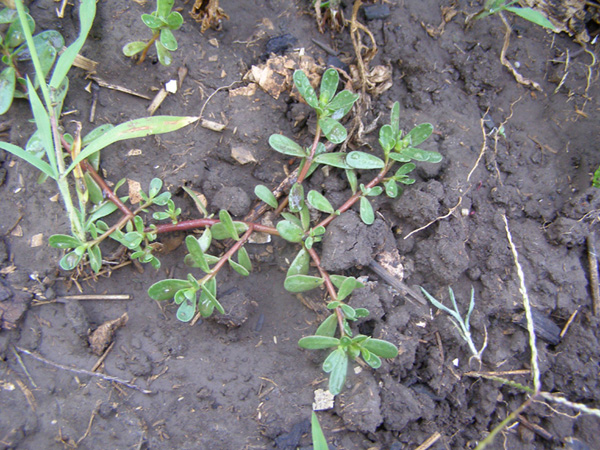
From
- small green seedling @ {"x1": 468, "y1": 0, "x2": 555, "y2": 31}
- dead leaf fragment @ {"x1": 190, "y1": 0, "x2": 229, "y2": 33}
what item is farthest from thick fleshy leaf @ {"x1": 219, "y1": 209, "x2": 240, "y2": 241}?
small green seedling @ {"x1": 468, "y1": 0, "x2": 555, "y2": 31}

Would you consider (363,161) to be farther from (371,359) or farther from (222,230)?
(371,359)

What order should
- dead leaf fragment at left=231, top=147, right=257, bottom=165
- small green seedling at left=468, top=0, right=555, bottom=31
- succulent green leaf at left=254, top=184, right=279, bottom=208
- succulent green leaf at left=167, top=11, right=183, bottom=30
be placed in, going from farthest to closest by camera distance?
small green seedling at left=468, top=0, right=555, bottom=31
dead leaf fragment at left=231, top=147, right=257, bottom=165
succulent green leaf at left=254, top=184, right=279, bottom=208
succulent green leaf at left=167, top=11, right=183, bottom=30

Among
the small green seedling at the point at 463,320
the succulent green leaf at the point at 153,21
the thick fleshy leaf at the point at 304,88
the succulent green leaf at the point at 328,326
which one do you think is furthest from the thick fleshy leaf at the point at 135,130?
the small green seedling at the point at 463,320

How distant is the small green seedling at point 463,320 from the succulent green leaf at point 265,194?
99 centimetres

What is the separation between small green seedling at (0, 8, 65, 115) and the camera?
7.16ft

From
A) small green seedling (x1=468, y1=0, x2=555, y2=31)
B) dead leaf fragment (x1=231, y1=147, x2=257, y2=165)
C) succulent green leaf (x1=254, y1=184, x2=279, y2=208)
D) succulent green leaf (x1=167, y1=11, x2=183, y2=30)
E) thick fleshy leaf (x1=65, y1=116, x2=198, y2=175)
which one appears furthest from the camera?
small green seedling (x1=468, y1=0, x2=555, y2=31)

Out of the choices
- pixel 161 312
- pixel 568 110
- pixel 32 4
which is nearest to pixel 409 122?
pixel 568 110

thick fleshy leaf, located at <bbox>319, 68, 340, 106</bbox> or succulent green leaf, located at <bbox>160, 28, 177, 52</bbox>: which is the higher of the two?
thick fleshy leaf, located at <bbox>319, 68, 340, 106</bbox>

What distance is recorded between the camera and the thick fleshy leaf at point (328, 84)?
2.31m

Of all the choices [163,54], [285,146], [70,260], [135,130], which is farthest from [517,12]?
[70,260]

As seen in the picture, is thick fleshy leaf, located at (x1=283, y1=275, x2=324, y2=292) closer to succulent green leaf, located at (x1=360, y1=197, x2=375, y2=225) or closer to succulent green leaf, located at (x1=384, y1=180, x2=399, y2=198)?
succulent green leaf, located at (x1=360, y1=197, x2=375, y2=225)

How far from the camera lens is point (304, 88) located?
2.30m

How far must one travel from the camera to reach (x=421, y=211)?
2299 mm

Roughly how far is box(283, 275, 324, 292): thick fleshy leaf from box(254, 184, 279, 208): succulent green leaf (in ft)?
1.47
